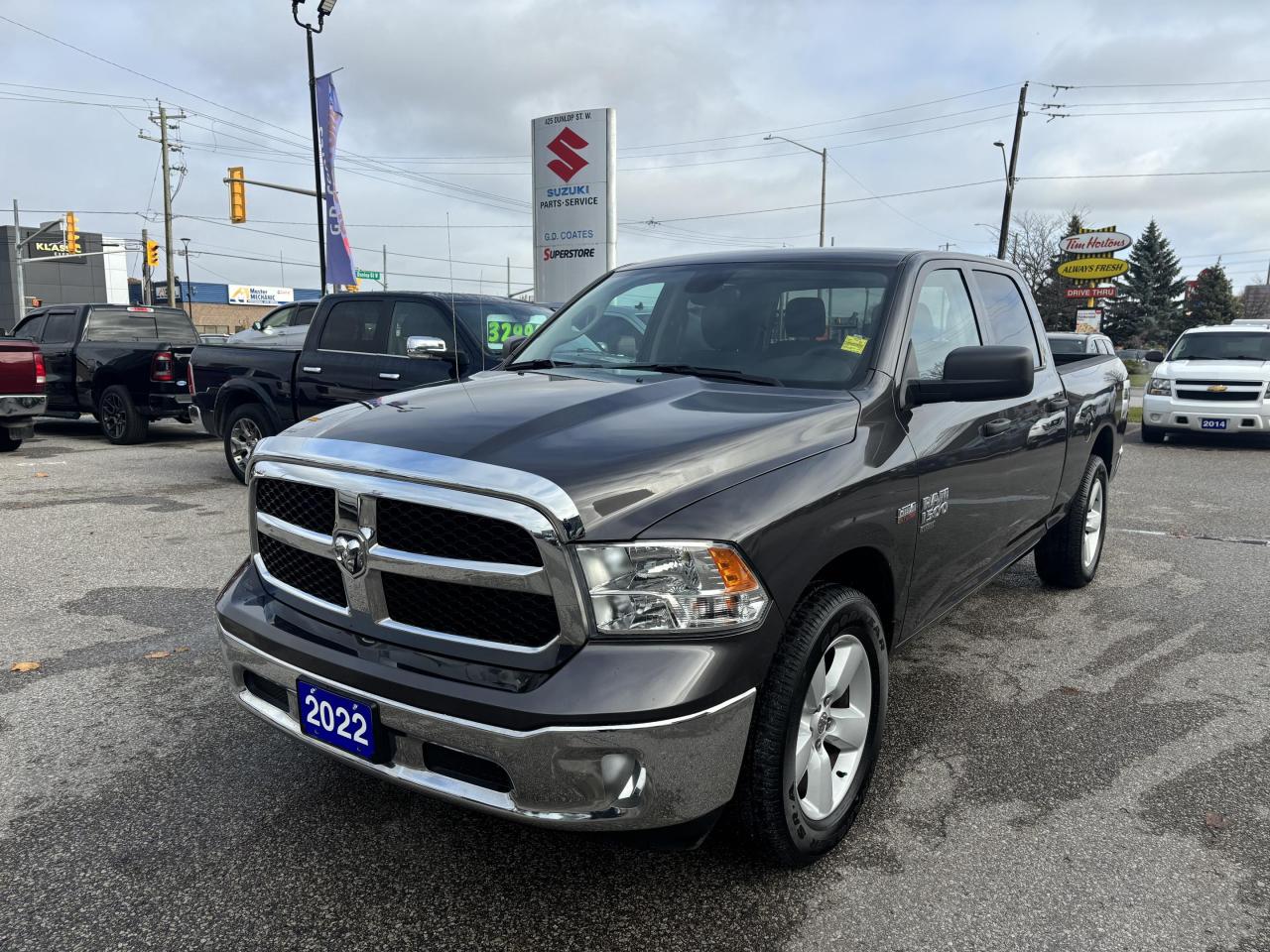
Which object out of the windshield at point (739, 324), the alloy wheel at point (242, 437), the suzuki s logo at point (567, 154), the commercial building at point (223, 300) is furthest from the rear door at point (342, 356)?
the commercial building at point (223, 300)

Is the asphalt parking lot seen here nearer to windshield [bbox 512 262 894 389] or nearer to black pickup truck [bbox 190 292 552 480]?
windshield [bbox 512 262 894 389]

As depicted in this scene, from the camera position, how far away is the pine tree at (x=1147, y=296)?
201 feet

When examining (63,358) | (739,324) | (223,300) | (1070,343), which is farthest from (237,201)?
(223,300)

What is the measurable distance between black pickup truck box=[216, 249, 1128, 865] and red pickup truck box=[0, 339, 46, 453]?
10558mm

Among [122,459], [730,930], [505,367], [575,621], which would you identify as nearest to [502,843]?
[730,930]

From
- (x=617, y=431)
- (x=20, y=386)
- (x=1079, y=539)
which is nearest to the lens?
(x=617, y=431)

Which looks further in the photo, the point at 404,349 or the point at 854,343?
the point at 404,349

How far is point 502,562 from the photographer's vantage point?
7.20ft

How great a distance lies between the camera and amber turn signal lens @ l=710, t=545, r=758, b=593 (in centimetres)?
221

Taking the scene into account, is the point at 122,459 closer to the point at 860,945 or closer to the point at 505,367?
the point at 505,367

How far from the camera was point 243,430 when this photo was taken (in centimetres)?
901

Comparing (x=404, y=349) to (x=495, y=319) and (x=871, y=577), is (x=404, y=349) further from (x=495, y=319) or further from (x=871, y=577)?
(x=871, y=577)

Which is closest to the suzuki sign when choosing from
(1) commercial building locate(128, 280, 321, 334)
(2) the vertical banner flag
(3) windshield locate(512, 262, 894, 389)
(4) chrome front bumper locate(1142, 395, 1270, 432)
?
(2) the vertical banner flag

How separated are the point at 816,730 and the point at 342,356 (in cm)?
658
